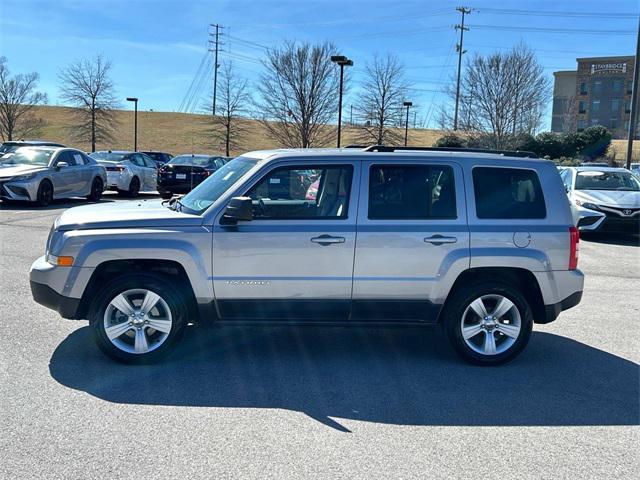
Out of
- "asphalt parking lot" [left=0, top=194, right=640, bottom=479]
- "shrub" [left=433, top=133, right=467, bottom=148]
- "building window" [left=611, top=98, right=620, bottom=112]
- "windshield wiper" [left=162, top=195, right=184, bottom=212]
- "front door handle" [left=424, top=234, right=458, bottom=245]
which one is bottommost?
"asphalt parking lot" [left=0, top=194, right=640, bottom=479]

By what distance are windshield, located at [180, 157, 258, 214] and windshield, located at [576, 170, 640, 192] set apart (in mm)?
10891

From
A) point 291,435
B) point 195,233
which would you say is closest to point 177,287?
point 195,233

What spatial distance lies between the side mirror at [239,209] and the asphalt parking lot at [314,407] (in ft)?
4.13

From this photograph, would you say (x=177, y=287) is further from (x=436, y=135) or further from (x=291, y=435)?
(x=436, y=135)

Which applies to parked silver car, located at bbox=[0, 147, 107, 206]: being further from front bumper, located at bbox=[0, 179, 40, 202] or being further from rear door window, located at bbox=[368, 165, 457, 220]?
rear door window, located at bbox=[368, 165, 457, 220]

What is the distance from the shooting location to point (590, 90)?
76188 mm

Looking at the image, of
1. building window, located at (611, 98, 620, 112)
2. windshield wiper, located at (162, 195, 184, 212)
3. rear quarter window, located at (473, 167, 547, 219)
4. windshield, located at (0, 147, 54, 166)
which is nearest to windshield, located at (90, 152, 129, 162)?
windshield, located at (0, 147, 54, 166)

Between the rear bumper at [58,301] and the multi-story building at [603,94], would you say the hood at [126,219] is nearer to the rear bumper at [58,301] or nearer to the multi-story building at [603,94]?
the rear bumper at [58,301]

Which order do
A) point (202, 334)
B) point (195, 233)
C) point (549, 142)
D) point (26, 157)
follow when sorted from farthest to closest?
point (549, 142)
point (26, 157)
point (202, 334)
point (195, 233)

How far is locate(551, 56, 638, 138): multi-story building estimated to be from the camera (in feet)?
244

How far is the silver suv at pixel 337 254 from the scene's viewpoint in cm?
487

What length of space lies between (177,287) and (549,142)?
156 feet

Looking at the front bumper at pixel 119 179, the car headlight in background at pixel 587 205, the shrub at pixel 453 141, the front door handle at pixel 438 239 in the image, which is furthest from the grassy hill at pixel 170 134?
the front door handle at pixel 438 239

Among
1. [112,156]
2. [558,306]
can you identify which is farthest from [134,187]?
[558,306]
